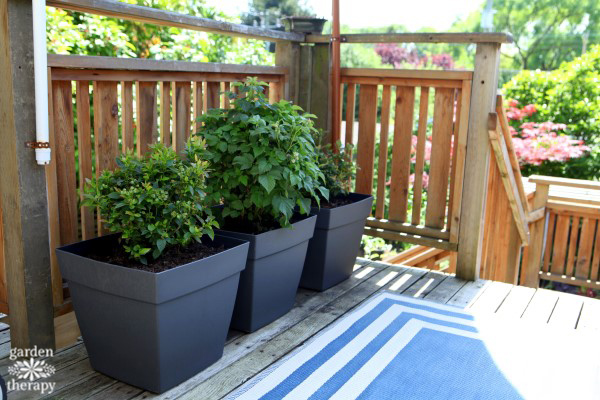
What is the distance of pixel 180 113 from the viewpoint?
271 cm

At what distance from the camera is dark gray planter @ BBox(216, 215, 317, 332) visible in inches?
93.2

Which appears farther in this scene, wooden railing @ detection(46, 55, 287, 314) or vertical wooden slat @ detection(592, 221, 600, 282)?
vertical wooden slat @ detection(592, 221, 600, 282)

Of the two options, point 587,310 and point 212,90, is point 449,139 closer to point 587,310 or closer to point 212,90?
point 587,310

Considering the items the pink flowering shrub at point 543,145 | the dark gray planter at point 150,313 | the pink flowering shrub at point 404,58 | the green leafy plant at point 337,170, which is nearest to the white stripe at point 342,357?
the dark gray planter at point 150,313

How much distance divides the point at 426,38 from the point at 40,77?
6.33 ft

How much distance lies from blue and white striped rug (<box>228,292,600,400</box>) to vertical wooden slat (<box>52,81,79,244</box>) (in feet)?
2.99

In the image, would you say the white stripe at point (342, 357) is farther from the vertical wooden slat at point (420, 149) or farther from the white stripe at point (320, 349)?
the vertical wooden slat at point (420, 149)

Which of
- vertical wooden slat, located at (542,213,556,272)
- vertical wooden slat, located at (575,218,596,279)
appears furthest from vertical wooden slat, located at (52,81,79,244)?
vertical wooden slat, located at (575,218,596,279)

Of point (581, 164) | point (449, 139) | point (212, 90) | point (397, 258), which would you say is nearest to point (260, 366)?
point (212, 90)

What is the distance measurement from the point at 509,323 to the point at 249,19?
45.8 ft

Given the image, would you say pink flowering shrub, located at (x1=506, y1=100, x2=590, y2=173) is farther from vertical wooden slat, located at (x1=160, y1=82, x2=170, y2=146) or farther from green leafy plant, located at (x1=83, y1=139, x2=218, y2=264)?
green leafy plant, located at (x1=83, y1=139, x2=218, y2=264)

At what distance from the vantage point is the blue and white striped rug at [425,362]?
205 centimetres

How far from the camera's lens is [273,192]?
2393 mm

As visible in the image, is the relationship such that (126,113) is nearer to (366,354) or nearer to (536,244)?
(366,354)
